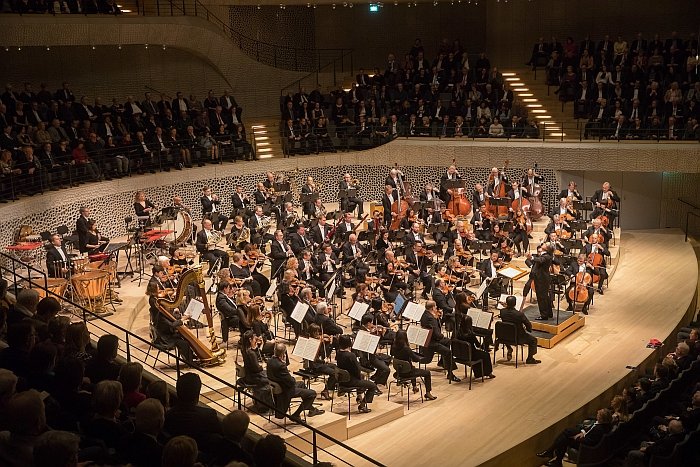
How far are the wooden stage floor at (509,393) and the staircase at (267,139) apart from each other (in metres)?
8.33

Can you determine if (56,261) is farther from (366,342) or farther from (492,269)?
(492,269)

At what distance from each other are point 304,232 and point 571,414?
7248mm

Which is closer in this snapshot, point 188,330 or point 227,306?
point 188,330

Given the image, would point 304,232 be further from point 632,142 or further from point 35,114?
point 632,142

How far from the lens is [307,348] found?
11.3 m

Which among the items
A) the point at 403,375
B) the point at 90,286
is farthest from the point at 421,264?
the point at 90,286

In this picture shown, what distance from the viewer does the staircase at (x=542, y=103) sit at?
81.1 ft

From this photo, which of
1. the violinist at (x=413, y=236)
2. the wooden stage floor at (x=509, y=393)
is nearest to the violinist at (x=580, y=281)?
the wooden stage floor at (x=509, y=393)

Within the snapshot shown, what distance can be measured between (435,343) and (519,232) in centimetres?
665

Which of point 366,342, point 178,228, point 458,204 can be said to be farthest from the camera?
point 458,204

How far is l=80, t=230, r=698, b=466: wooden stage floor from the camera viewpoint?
451 inches

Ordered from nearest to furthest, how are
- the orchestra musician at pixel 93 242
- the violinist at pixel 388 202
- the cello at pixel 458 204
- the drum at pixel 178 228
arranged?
1. the orchestra musician at pixel 93 242
2. the drum at pixel 178 228
3. the violinist at pixel 388 202
4. the cello at pixel 458 204

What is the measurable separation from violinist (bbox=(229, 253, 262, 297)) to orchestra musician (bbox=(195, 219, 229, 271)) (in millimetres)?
1156

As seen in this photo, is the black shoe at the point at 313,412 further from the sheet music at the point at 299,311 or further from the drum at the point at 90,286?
the drum at the point at 90,286
